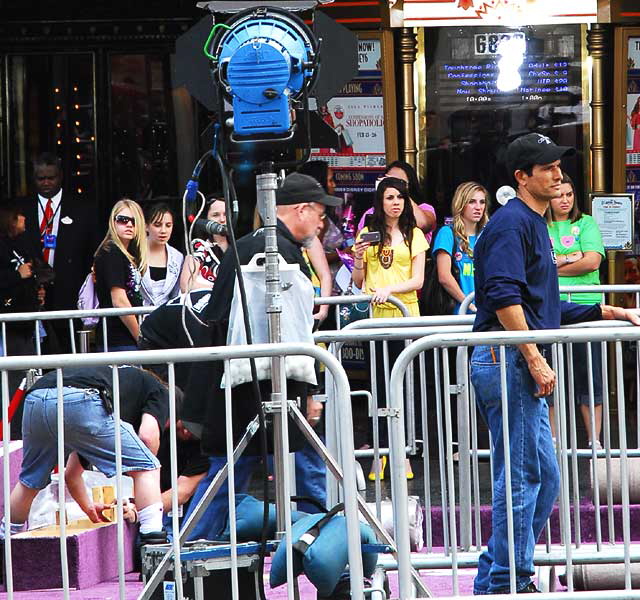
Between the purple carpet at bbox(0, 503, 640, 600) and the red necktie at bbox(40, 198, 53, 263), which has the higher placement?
the red necktie at bbox(40, 198, 53, 263)

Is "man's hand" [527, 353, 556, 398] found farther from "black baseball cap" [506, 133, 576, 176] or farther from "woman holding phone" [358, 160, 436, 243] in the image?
"woman holding phone" [358, 160, 436, 243]

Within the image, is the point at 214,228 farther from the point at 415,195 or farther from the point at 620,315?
the point at 415,195

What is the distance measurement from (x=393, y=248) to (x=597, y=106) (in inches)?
113

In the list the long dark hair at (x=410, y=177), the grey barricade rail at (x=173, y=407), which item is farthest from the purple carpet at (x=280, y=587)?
the long dark hair at (x=410, y=177)

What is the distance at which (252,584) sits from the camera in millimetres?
5543

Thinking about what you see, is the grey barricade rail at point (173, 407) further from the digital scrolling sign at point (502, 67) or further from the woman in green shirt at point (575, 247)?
the digital scrolling sign at point (502, 67)

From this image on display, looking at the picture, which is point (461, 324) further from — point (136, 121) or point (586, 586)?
point (136, 121)

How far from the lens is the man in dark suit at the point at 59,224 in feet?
36.0

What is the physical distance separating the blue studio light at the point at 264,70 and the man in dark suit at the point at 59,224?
5352mm

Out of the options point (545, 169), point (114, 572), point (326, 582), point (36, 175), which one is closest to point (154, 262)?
point (36, 175)

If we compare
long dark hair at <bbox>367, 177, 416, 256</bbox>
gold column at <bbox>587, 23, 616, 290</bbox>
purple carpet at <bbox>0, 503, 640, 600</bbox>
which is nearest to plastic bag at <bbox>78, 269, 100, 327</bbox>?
long dark hair at <bbox>367, 177, 416, 256</bbox>

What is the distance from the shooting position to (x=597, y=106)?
11.7m

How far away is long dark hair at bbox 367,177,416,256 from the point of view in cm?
970

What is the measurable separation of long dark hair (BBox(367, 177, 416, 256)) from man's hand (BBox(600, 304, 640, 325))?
10.0 feet
